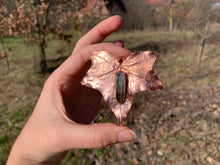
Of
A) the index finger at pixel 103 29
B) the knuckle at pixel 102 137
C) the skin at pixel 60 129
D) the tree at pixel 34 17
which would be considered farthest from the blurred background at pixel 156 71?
the index finger at pixel 103 29

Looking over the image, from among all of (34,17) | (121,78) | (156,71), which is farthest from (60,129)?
(34,17)

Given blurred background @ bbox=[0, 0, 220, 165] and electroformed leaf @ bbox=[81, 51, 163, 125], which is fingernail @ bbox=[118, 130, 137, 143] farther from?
blurred background @ bbox=[0, 0, 220, 165]

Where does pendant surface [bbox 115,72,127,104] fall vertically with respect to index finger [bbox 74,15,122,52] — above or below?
below

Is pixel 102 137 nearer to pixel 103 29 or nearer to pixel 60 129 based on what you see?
pixel 60 129

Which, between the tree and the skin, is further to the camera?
the tree

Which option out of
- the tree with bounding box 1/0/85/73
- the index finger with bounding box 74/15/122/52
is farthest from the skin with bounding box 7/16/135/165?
the tree with bounding box 1/0/85/73

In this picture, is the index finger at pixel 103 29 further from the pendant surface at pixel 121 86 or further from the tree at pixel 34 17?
the tree at pixel 34 17

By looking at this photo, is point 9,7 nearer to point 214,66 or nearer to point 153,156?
point 153,156
